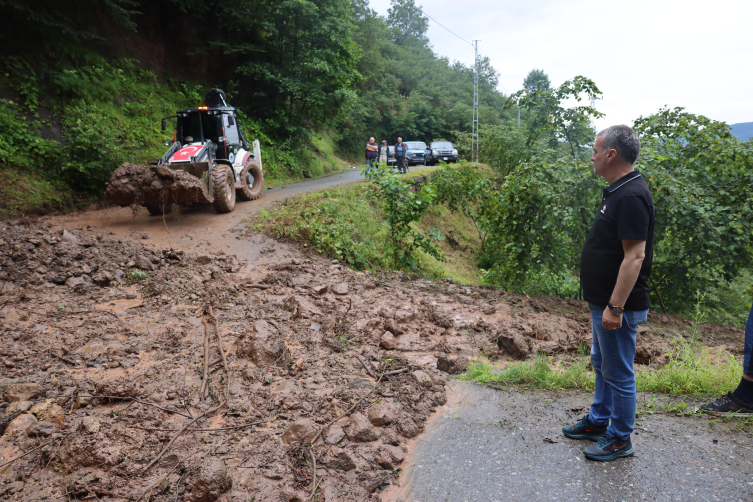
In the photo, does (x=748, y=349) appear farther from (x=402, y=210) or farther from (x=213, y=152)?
(x=213, y=152)

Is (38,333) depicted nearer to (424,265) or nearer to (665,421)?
(665,421)

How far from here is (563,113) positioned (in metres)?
8.63

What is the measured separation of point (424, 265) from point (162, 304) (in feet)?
25.4

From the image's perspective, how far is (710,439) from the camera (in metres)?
3.03

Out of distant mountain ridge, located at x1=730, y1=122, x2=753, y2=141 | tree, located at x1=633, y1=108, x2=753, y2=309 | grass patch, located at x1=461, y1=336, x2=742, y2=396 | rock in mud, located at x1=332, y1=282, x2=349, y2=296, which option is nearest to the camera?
grass patch, located at x1=461, y1=336, x2=742, y2=396

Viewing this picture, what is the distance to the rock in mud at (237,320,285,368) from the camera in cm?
424

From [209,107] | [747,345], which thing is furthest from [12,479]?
[209,107]

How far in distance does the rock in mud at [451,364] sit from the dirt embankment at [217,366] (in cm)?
2

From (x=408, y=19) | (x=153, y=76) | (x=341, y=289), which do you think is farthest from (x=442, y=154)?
(x=408, y=19)

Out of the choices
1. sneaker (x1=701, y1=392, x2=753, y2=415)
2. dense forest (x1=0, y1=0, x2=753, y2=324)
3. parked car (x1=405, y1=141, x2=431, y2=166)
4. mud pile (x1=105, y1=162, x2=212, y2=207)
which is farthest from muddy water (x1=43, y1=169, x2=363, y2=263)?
parked car (x1=405, y1=141, x2=431, y2=166)

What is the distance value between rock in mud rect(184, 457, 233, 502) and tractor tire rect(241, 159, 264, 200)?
9.92 metres

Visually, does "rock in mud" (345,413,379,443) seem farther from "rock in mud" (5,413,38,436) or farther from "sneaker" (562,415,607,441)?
"rock in mud" (5,413,38,436)

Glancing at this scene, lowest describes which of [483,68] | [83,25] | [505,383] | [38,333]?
[505,383]

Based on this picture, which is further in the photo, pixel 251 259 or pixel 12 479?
pixel 251 259
